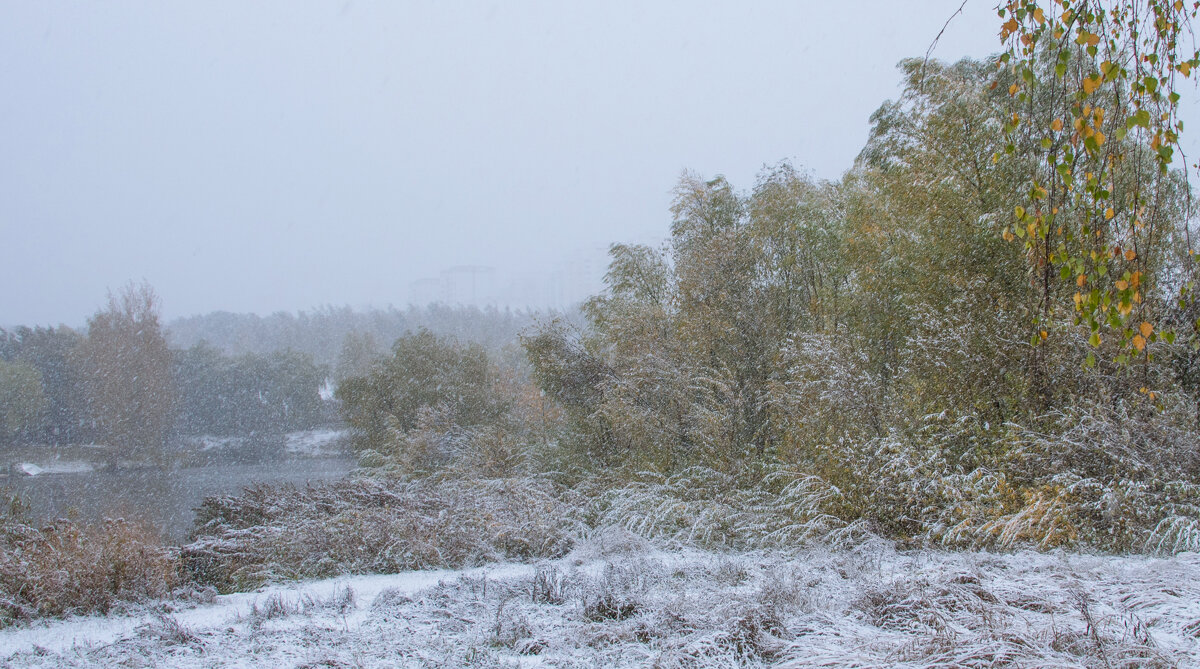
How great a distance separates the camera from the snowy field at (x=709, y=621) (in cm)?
250

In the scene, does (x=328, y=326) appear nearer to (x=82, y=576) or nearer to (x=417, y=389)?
(x=417, y=389)

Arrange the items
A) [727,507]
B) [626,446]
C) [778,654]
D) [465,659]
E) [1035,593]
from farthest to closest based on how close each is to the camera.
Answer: [626,446] < [727,507] < [1035,593] < [465,659] < [778,654]

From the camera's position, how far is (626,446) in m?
12.6

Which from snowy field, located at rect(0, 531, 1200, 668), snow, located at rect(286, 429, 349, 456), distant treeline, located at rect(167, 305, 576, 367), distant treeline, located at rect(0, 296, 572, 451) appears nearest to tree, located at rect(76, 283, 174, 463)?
distant treeline, located at rect(0, 296, 572, 451)

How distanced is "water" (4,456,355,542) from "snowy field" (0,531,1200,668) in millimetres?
17192

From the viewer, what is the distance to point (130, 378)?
116 feet

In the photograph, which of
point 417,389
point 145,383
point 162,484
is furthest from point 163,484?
point 417,389

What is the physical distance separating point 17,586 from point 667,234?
13.3m

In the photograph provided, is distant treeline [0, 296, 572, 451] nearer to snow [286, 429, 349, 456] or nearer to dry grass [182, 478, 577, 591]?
snow [286, 429, 349, 456]

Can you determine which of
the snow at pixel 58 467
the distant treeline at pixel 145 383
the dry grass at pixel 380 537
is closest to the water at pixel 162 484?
the snow at pixel 58 467

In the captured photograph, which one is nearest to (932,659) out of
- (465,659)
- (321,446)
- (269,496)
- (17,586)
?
(465,659)

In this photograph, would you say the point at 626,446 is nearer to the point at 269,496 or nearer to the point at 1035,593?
the point at 269,496

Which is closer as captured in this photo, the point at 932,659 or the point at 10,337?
the point at 932,659

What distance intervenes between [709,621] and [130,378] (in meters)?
41.2
